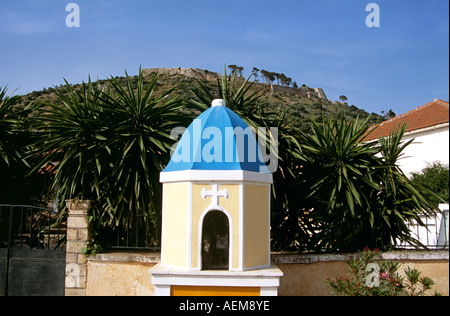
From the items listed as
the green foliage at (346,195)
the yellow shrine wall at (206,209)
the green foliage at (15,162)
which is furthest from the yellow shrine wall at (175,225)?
the green foliage at (15,162)

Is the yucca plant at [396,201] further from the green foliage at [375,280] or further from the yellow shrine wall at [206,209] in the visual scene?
the yellow shrine wall at [206,209]

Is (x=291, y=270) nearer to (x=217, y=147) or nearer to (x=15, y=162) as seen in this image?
(x=217, y=147)

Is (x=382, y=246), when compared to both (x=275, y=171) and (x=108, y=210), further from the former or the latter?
(x=108, y=210)

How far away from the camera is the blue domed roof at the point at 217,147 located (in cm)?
491

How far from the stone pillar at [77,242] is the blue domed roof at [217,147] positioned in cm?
195

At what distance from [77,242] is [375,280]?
5.07 m

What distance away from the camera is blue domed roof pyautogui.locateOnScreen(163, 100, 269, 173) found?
4914 mm

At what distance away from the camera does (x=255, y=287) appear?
4.64 m

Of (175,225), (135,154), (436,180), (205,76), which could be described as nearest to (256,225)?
(175,225)

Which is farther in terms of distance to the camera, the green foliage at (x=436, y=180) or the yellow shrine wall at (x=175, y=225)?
the green foliage at (x=436, y=180)

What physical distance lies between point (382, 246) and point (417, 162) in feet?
42.9

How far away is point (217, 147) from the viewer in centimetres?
501

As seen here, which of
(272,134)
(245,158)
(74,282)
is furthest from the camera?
(272,134)
